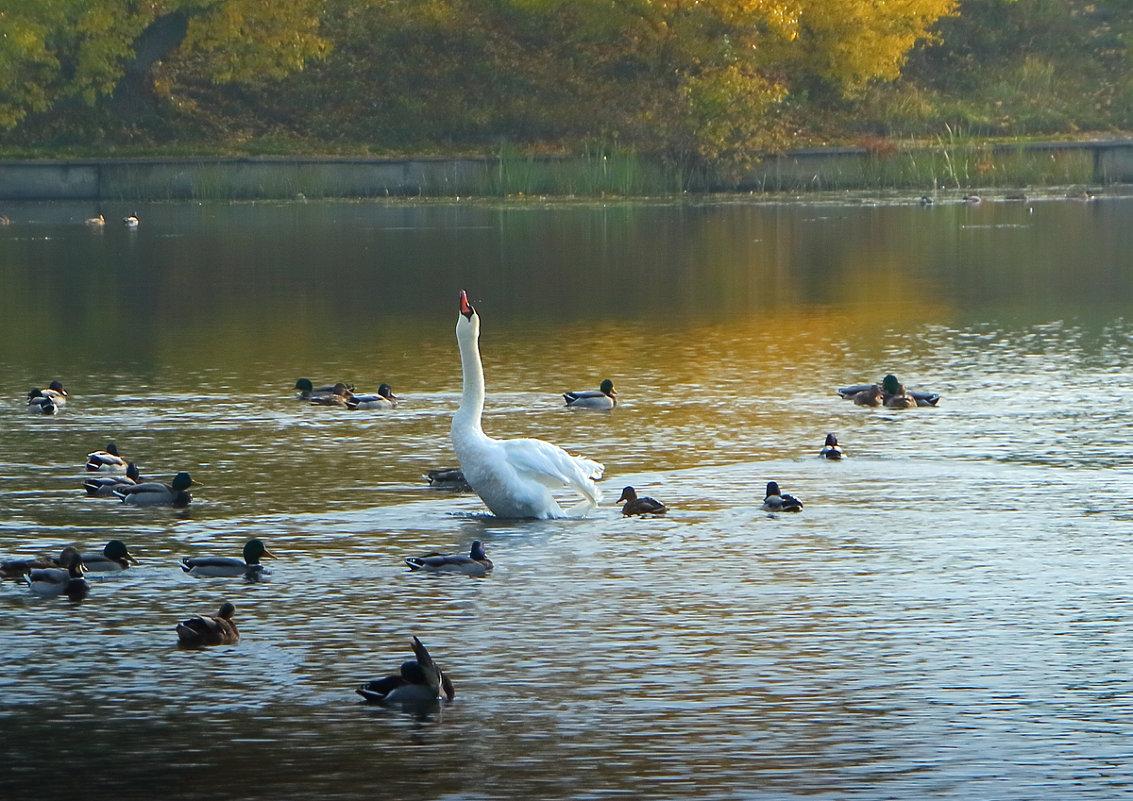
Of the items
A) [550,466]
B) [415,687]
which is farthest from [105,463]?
[415,687]

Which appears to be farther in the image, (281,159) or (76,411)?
(281,159)

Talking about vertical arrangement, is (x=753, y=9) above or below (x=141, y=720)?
above

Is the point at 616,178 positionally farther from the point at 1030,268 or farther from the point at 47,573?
the point at 47,573

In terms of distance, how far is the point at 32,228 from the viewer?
5294cm

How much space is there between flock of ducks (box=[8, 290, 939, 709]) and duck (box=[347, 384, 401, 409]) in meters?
2.08

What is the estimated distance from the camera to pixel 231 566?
47.1ft

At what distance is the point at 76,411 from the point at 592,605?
10.5 meters

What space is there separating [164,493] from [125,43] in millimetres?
51030

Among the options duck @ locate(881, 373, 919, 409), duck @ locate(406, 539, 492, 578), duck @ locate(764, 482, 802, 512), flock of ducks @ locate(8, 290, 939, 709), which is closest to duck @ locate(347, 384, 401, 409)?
flock of ducks @ locate(8, 290, 939, 709)

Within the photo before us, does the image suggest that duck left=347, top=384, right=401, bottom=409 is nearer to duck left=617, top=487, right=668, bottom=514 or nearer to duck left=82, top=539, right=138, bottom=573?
duck left=617, top=487, right=668, bottom=514

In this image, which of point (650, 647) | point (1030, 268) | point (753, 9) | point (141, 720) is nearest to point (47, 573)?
point (141, 720)

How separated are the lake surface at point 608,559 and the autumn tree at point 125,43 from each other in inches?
1273

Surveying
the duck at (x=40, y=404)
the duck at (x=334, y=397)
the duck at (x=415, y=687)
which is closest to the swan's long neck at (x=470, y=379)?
the duck at (x=334, y=397)

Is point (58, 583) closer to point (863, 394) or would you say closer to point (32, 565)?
point (32, 565)
